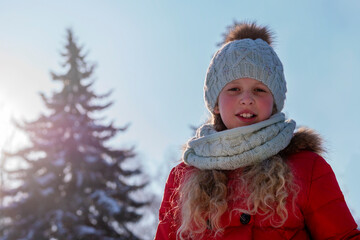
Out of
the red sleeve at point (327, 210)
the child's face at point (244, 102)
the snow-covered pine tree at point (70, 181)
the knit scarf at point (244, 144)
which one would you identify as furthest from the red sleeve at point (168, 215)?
the snow-covered pine tree at point (70, 181)

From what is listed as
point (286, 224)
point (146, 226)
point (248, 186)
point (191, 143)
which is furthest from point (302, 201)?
point (146, 226)

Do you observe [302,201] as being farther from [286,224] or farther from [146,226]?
[146,226]

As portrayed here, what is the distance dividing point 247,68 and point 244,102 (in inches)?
9.3

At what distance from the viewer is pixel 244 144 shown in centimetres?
228

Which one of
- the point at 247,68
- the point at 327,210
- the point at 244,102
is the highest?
the point at 247,68

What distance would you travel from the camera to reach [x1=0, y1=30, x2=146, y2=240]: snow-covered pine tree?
13.3 metres

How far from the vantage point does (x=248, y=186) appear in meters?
2.27

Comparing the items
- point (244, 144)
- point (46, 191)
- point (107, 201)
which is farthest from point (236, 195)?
point (46, 191)

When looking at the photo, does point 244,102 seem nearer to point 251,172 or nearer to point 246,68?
point 246,68

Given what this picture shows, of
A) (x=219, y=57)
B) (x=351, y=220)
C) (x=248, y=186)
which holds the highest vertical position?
(x=219, y=57)

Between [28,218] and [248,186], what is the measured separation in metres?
12.8

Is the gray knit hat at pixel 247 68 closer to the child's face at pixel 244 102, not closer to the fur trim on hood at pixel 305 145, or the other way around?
the child's face at pixel 244 102

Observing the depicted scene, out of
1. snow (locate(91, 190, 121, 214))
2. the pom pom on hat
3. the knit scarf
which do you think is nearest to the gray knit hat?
the pom pom on hat

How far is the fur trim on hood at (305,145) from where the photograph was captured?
238 centimetres
